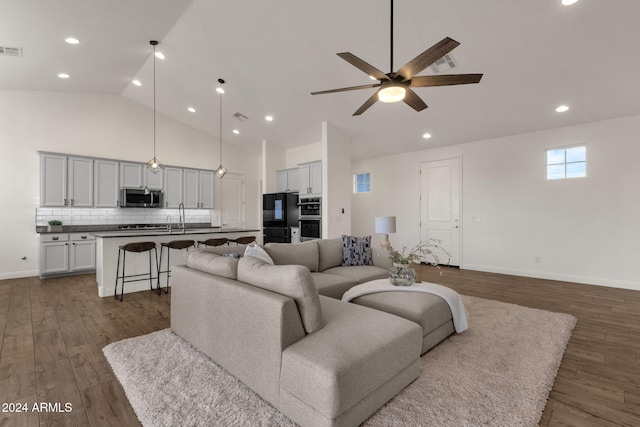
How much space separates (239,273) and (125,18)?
392cm

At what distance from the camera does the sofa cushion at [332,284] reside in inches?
126

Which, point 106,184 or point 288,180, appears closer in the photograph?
point 106,184

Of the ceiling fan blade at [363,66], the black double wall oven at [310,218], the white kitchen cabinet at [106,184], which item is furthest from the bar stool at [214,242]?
the ceiling fan blade at [363,66]

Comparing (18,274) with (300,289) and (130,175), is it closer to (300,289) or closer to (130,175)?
(130,175)

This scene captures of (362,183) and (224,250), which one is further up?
(362,183)

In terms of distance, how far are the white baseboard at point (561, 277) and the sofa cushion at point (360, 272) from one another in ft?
10.4

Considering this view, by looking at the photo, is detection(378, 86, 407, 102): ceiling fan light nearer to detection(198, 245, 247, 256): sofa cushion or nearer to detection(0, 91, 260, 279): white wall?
detection(198, 245, 247, 256): sofa cushion

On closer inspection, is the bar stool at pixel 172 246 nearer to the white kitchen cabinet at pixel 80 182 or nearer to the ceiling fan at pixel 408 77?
the white kitchen cabinet at pixel 80 182

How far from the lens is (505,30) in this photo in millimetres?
3238

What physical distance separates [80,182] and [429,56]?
6.90 m

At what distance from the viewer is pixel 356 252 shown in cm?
425

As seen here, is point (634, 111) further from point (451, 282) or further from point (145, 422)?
point (145, 422)

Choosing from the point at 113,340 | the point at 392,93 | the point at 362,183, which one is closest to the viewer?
the point at 392,93

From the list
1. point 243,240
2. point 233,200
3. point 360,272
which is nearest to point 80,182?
point 233,200
